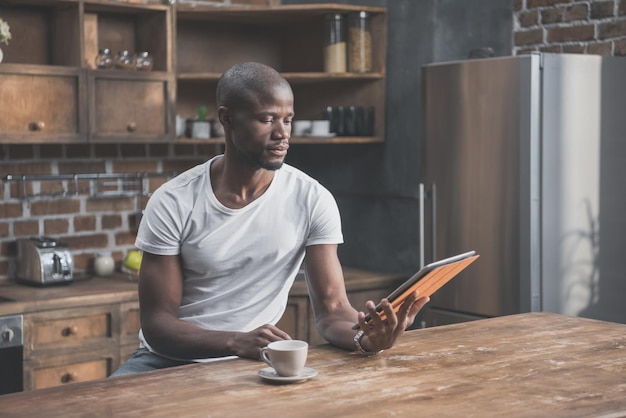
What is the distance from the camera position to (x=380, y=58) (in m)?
4.59

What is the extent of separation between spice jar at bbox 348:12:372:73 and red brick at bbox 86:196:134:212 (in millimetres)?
1230

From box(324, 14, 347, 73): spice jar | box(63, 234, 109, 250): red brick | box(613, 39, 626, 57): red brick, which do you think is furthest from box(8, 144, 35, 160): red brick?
box(613, 39, 626, 57): red brick

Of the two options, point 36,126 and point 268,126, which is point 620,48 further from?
point 36,126

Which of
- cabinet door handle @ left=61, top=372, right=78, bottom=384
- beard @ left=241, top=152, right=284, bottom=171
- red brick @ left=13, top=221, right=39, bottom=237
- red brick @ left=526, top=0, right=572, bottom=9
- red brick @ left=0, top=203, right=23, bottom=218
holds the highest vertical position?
red brick @ left=526, top=0, right=572, bottom=9

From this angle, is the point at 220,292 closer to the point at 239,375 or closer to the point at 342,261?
the point at 239,375

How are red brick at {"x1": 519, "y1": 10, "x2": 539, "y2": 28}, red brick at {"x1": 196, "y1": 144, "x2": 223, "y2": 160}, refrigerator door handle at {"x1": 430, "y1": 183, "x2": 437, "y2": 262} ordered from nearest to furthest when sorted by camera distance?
refrigerator door handle at {"x1": 430, "y1": 183, "x2": 437, "y2": 262}
red brick at {"x1": 519, "y1": 10, "x2": 539, "y2": 28}
red brick at {"x1": 196, "y1": 144, "x2": 223, "y2": 160}

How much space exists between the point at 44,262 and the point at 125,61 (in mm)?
934

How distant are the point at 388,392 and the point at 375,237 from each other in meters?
2.76

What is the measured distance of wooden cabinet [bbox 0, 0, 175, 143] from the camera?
13.1ft

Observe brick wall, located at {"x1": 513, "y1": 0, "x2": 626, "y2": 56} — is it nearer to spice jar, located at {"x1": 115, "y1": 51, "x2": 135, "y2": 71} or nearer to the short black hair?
spice jar, located at {"x1": 115, "y1": 51, "x2": 135, "y2": 71}

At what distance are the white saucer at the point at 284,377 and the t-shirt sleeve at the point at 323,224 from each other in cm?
61

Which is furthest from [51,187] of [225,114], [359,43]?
[225,114]

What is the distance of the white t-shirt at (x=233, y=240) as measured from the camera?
2650 mm

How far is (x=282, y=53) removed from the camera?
501cm
